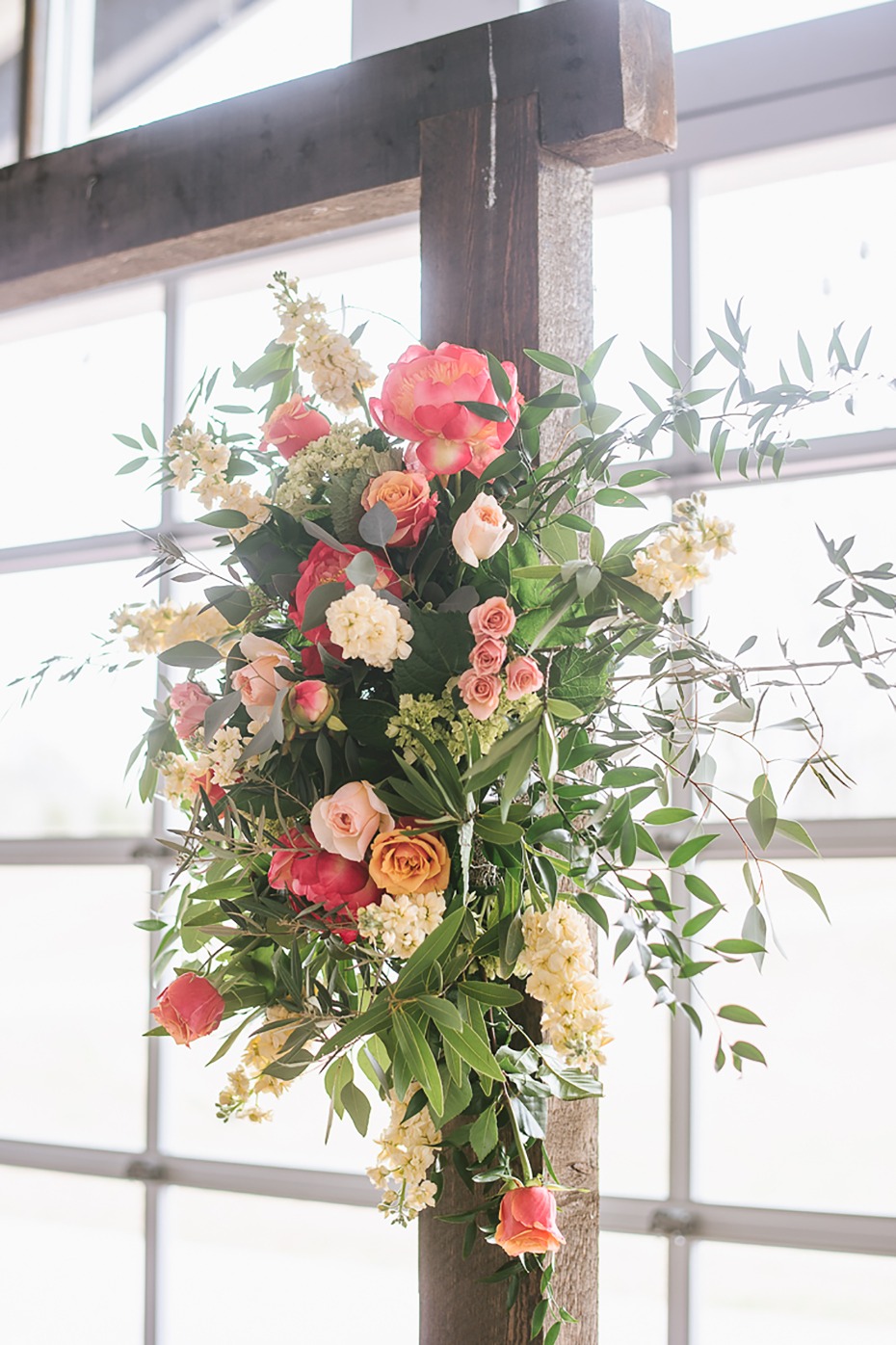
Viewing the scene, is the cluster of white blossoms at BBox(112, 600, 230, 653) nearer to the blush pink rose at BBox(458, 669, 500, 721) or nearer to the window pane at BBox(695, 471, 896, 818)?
the blush pink rose at BBox(458, 669, 500, 721)

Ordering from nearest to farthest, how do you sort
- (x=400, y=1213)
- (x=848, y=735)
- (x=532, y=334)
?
(x=400, y=1213) < (x=532, y=334) < (x=848, y=735)

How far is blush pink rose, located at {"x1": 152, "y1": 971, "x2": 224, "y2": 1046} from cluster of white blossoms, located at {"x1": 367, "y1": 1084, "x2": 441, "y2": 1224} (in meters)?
0.16

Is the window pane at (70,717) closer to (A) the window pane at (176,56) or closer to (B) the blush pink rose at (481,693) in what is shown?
(A) the window pane at (176,56)

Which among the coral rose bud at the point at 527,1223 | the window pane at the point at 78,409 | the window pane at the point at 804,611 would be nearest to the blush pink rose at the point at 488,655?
the coral rose bud at the point at 527,1223

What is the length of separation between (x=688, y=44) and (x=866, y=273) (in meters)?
0.47

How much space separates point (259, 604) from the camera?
0.95 m

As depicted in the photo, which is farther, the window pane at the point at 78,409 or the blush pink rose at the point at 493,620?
the window pane at the point at 78,409

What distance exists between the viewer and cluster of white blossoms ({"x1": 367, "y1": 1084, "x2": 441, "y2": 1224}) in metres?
0.92

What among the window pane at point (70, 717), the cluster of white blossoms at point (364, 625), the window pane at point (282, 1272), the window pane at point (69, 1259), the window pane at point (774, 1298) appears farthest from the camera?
the window pane at point (70, 717)

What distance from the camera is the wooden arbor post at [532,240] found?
1.09m

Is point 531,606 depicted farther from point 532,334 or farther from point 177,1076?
point 177,1076

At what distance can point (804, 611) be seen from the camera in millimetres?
1852

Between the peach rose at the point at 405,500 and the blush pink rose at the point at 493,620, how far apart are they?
0.10 meters

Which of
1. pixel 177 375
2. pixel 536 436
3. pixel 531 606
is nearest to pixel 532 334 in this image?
pixel 536 436
